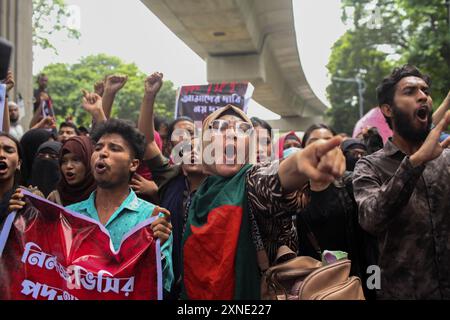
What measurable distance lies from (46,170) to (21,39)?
8.29 meters

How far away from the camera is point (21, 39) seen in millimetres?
10906

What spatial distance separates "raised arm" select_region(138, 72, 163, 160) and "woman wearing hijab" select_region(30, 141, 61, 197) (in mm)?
817

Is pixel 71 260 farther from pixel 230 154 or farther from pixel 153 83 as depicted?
pixel 153 83

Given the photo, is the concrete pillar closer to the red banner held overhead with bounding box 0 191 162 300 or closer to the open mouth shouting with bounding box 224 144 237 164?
the red banner held overhead with bounding box 0 191 162 300

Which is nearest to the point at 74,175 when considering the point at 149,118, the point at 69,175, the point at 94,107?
the point at 69,175

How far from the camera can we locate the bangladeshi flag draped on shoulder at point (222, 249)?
189cm

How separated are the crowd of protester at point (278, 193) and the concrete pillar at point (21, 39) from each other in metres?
7.80

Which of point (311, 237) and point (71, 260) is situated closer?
point (71, 260)

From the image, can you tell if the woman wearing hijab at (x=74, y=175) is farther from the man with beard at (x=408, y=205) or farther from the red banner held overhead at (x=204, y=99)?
the red banner held overhead at (x=204, y=99)

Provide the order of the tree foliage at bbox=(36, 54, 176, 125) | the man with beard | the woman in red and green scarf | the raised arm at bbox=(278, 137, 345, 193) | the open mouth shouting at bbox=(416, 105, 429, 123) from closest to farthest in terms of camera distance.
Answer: the raised arm at bbox=(278, 137, 345, 193) < the woman in red and green scarf < the man with beard < the open mouth shouting at bbox=(416, 105, 429, 123) < the tree foliage at bbox=(36, 54, 176, 125)

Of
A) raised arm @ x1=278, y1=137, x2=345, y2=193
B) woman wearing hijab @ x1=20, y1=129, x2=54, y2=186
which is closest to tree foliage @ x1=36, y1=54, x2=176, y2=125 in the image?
woman wearing hijab @ x1=20, y1=129, x2=54, y2=186

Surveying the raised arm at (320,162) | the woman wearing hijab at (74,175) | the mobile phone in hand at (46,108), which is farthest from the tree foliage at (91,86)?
the raised arm at (320,162)

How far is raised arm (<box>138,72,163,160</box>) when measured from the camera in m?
3.42

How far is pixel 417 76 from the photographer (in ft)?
8.14
